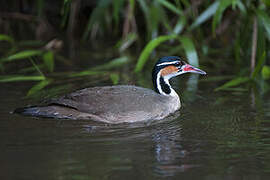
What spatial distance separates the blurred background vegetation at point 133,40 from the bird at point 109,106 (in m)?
1.17

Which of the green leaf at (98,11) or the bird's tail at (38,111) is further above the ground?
the green leaf at (98,11)

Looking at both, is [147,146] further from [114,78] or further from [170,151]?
[114,78]

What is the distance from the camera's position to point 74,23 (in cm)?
1318

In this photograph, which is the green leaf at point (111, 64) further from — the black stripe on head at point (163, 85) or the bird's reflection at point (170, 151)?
the bird's reflection at point (170, 151)

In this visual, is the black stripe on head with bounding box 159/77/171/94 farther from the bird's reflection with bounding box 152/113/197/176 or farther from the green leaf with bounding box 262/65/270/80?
the green leaf with bounding box 262/65/270/80

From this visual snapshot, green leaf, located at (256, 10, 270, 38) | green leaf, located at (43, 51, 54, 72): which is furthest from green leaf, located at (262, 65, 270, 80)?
green leaf, located at (43, 51, 54, 72)

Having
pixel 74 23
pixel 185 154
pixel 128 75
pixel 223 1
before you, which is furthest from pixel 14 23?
pixel 185 154

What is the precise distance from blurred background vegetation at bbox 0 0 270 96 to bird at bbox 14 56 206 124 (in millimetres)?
1169

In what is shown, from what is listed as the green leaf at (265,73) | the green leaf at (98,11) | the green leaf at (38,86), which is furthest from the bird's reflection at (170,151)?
the green leaf at (98,11)

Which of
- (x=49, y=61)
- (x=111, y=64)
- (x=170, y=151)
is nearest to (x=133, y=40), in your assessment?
(x=111, y=64)

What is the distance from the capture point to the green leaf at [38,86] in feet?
27.4

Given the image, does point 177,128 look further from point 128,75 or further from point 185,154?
point 128,75

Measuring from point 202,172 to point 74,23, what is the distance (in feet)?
28.0

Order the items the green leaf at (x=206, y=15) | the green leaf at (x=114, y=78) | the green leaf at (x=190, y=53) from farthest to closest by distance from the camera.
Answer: the green leaf at (x=206, y=15)
the green leaf at (x=190, y=53)
the green leaf at (x=114, y=78)
